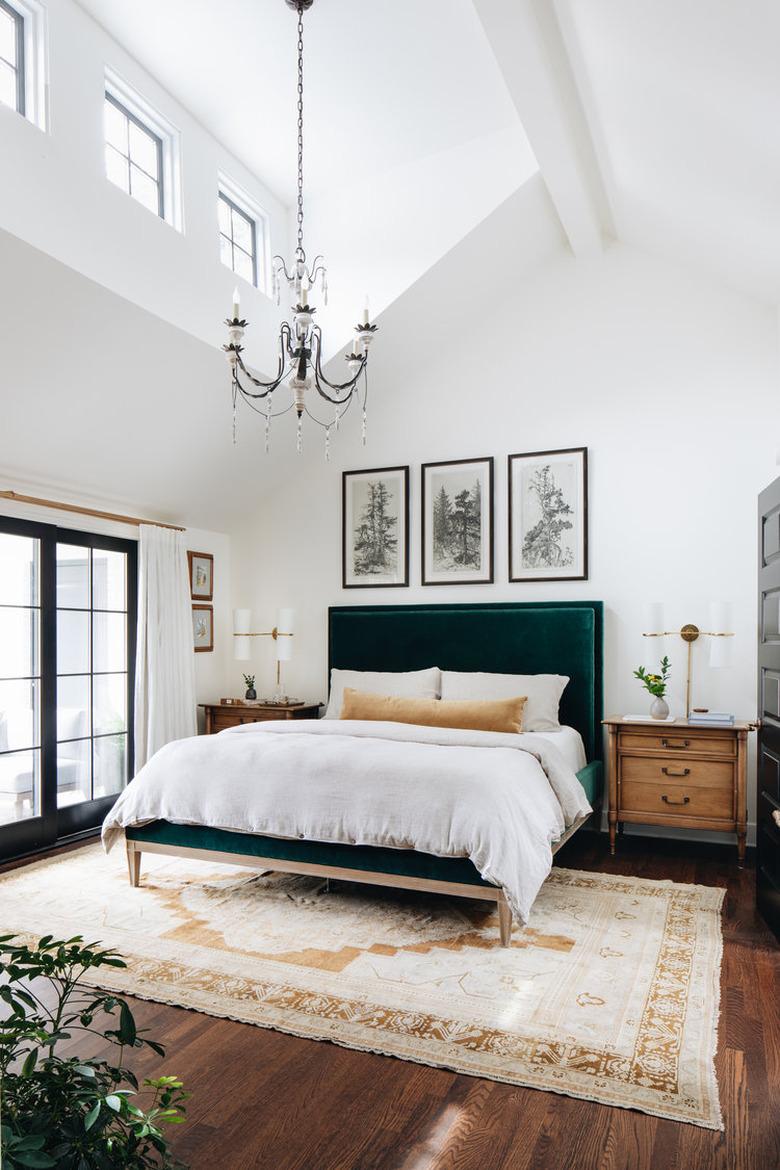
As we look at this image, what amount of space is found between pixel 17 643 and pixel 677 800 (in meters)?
3.59

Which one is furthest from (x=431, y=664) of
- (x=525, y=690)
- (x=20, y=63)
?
(x=20, y=63)

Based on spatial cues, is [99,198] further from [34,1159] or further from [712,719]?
[712,719]

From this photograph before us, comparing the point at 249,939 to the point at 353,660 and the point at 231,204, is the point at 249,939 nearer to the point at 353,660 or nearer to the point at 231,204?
the point at 353,660

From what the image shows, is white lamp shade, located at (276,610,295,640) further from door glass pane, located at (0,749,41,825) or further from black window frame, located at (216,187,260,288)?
black window frame, located at (216,187,260,288)

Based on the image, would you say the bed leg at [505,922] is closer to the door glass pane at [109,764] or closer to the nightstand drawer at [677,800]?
the nightstand drawer at [677,800]

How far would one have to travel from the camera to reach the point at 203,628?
5.91m

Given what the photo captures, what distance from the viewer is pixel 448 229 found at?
452 centimetres

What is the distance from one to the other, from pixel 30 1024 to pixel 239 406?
424cm

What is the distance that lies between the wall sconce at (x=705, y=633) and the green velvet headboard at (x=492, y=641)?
35 cm


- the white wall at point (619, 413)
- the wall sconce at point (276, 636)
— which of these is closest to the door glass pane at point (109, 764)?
the wall sconce at point (276, 636)

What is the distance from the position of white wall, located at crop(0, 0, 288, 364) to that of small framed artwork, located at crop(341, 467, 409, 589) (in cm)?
169

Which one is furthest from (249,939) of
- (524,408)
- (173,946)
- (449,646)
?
(524,408)

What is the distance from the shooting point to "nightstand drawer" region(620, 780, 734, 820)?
420cm

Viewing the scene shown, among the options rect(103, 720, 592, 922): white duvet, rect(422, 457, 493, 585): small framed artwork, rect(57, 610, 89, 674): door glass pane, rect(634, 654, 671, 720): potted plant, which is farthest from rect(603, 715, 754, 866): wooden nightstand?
rect(57, 610, 89, 674): door glass pane
